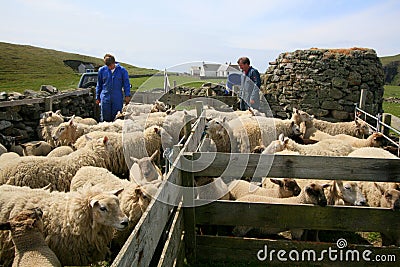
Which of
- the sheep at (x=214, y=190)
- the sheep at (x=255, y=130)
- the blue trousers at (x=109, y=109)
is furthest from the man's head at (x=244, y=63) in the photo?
the sheep at (x=214, y=190)

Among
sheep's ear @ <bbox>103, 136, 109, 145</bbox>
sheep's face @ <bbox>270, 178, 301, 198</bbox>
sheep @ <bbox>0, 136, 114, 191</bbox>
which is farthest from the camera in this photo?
sheep's ear @ <bbox>103, 136, 109, 145</bbox>

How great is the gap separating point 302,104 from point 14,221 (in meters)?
9.73

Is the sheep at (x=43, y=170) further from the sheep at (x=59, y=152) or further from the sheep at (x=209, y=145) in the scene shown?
the sheep at (x=209, y=145)

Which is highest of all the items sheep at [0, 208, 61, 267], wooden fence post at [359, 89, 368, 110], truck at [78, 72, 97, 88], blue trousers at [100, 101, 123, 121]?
truck at [78, 72, 97, 88]

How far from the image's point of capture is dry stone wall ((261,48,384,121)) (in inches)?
423

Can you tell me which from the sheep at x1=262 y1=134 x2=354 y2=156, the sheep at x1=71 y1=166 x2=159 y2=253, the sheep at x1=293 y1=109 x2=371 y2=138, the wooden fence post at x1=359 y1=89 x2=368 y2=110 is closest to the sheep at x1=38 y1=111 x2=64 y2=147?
the sheep at x1=71 y1=166 x2=159 y2=253

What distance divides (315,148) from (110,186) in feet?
12.5

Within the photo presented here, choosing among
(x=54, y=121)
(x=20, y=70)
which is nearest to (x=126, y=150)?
(x=54, y=121)

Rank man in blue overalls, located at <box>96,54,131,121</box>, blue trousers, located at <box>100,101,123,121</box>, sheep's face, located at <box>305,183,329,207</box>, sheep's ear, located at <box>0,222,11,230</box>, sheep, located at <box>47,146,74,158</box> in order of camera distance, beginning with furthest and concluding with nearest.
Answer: blue trousers, located at <box>100,101,123,121</box> → man in blue overalls, located at <box>96,54,131,121</box> → sheep, located at <box>47,146,74,158</box> → sheep's face, located at <box>305,183,329,207</box> → sheep's ear, located at <box>0,222,11,230</box>

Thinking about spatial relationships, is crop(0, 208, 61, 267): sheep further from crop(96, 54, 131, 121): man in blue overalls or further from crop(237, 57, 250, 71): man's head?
crop(237, 57, 250, 71): man's head

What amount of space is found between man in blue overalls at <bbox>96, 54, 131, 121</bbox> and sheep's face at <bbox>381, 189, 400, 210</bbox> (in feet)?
20.7

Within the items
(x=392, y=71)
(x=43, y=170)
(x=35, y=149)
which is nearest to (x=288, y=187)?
(x=43, y=170)

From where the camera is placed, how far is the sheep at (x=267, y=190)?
4.81 m

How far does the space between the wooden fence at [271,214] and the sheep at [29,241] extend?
1109 millimetres
